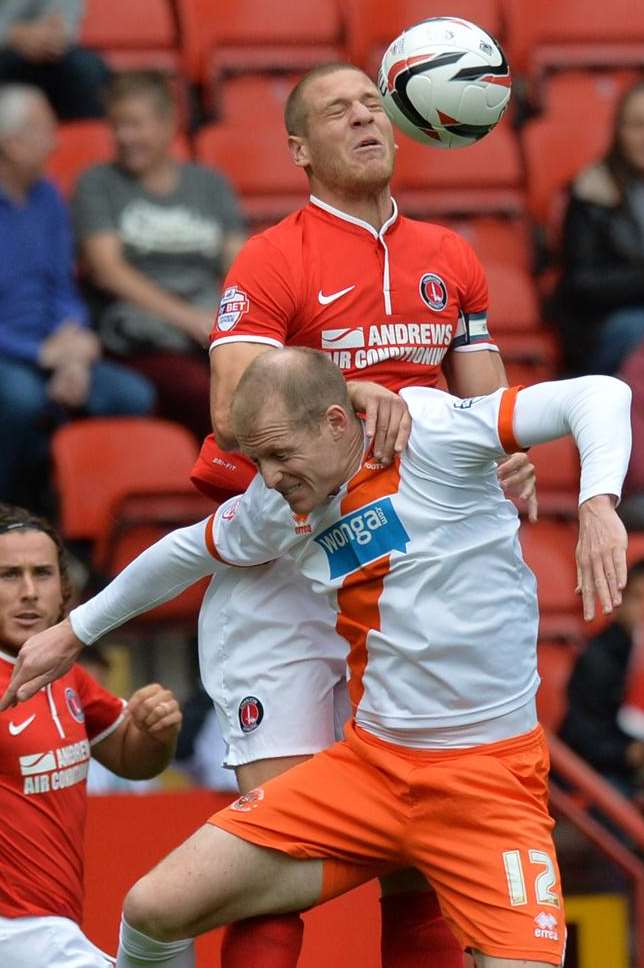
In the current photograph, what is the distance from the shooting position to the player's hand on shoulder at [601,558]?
3424mm

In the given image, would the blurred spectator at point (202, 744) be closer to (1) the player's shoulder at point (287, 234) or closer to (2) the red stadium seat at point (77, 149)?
(1) the player's shoulder at point (287, 234)

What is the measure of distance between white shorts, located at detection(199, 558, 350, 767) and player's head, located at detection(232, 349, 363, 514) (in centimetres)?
43

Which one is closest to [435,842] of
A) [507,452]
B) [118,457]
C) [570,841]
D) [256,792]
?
[256,792]

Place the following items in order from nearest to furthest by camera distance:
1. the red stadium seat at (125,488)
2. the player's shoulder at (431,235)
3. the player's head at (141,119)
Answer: the player's shoulder at (431,235) < the red stadium seat at (125,488) < the player's head at (141,119)

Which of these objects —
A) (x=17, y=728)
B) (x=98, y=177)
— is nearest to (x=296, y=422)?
(x=17, y=728)

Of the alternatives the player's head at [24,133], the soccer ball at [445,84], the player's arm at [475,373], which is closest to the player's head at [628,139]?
the player's head at [24,133]

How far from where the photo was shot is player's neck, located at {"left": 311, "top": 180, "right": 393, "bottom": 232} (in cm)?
433

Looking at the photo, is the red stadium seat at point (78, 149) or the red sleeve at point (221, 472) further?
the red stadium seat at point (78, 149)

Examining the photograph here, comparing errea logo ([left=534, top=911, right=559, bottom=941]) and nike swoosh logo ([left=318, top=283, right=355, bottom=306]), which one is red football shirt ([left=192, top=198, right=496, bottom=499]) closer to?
nike swoosh logo ([left=318, top=283, right=355, bottom=306])

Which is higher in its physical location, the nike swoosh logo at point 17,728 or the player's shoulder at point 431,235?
the player's shoulder at point 431,235

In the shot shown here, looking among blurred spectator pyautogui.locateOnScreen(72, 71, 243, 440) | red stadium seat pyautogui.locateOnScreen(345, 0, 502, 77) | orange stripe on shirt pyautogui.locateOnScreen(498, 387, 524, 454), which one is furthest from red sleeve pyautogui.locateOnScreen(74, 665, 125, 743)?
red stadium seat pyautogui.locateOnScreen(345, 0, 502, 77)

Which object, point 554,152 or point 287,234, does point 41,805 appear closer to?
point 287,234

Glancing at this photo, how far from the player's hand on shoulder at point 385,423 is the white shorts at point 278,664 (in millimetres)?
490

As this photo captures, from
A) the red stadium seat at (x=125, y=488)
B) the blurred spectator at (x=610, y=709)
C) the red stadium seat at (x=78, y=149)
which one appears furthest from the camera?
the red stadium seat at (x=78, y=149)
